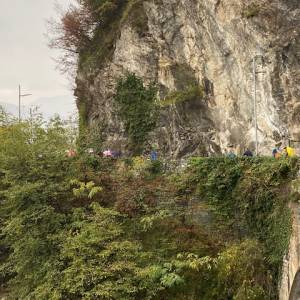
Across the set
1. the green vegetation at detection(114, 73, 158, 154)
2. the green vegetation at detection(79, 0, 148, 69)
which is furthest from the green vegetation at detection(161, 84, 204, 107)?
the green vegetation at detection(79, 0, 148, 69)

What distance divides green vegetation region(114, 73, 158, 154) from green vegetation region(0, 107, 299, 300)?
25.0 feet

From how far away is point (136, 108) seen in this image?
26766mm

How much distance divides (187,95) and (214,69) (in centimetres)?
202

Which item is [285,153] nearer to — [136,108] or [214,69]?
[214,69]

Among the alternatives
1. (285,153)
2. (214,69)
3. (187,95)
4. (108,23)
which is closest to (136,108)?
(187,95)

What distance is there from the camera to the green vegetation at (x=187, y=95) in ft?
83.0

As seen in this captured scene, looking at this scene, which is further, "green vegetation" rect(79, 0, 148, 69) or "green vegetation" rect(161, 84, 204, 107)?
"green vegetation" rect(79, 0, 148, 69)

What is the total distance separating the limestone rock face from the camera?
21.1m

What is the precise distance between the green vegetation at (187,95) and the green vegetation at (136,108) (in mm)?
990

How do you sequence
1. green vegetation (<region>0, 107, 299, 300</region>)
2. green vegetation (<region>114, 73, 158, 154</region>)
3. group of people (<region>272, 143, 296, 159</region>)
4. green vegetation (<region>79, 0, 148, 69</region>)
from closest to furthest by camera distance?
1. green vegetation (<region>0, 107, 299, 300</region>)
2. group of people (<region>272, 143, 296, 159</region>)
3. green vegetation (<region>114, 73, 158, 154</region>)
4. green vegetation (<region>79, 0, 148, 69</region>)

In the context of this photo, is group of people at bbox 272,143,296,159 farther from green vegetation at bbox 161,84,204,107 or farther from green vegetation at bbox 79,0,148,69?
green vegetation at bbox 79,0,148,69

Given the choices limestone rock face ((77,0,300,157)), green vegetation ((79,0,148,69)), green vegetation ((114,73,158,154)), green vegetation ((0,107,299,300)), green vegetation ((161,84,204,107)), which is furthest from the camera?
green vegetation ((79,0,148,69))

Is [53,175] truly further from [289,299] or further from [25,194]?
[289,299]

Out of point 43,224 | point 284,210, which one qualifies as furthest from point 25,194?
point 284,210
